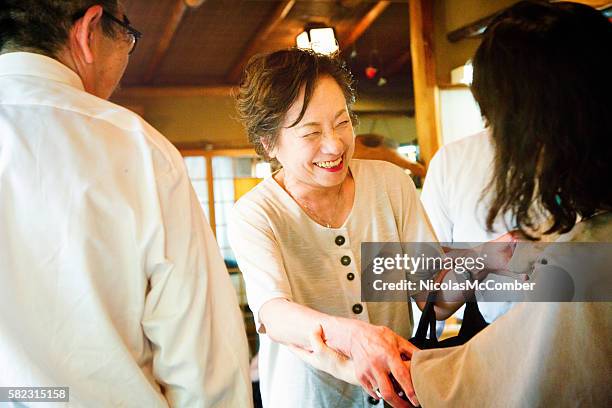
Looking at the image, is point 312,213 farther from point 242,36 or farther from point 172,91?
point 172,91

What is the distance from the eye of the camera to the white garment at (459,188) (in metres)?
1.56

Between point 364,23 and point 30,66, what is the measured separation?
14.3 ft

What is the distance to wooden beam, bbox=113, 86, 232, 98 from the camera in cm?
551

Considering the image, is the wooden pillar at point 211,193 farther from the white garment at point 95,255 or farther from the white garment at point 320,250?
the white garment at point 95,255

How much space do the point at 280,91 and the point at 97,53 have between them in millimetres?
418

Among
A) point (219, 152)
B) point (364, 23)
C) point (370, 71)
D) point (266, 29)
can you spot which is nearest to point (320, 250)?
point (266, 29)

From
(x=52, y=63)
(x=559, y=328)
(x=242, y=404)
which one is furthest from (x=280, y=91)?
(x=559, y=328)

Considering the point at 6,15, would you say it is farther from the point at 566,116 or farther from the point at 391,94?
the point at 391,94

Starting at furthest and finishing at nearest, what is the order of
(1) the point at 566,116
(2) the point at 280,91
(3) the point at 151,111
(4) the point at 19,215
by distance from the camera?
1. (3) the point at 151,111
2. (2) the point at 280,91
3. (4) the point at 19,215
4. (1) the point at 566,116

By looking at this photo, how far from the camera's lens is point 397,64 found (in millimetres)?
5801

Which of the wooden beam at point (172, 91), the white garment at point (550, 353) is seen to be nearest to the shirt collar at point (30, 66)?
the white garment at point (550, 353)

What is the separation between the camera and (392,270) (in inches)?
52.8

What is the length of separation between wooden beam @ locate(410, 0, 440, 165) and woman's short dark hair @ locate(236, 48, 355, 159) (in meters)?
2.94

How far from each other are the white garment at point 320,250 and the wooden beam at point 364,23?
375 cm
